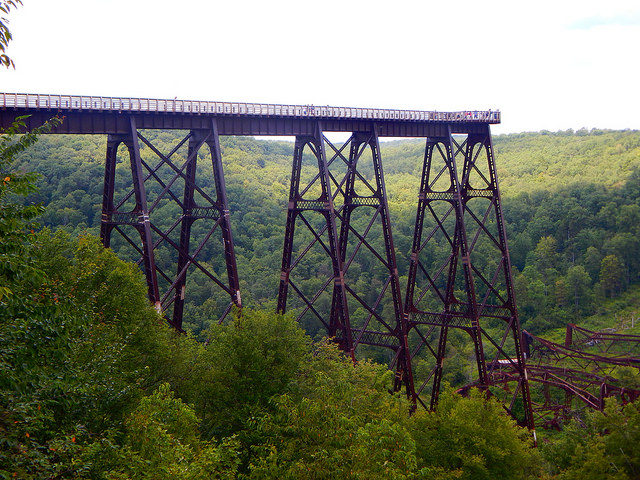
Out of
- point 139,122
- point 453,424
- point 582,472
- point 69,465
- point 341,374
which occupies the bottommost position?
point 582,472

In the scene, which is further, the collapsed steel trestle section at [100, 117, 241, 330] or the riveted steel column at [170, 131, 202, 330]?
the riveted steel column at [170, 131, 202, 330]

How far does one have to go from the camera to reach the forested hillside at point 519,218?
176ft

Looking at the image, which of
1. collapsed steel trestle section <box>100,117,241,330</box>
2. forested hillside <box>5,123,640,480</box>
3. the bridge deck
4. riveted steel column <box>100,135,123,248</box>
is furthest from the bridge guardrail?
forested hillside <box>5,123,640,480</box>

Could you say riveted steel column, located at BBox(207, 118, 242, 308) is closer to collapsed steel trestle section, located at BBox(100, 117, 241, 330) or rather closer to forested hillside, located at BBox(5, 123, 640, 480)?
collapsed steel trestle section, located at BBox(100, 117, 241, 330)

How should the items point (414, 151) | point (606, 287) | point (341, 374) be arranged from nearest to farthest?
point (341, 374)
point (606, 287)
point (414, 151)

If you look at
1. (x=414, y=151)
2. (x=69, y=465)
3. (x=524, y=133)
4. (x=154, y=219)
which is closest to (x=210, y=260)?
(x=154, y=219)

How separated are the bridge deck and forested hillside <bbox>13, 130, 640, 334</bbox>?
84.0ft

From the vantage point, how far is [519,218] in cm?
7631

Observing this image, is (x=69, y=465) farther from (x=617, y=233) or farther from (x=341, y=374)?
(x=617, y=233)

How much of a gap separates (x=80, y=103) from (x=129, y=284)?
17.9 ft

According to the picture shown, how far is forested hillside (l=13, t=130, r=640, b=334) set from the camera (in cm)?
5362

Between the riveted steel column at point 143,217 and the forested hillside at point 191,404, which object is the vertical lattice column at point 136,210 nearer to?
the riveted steel column at point 143,217

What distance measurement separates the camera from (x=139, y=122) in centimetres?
1838

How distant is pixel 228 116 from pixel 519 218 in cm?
6344
